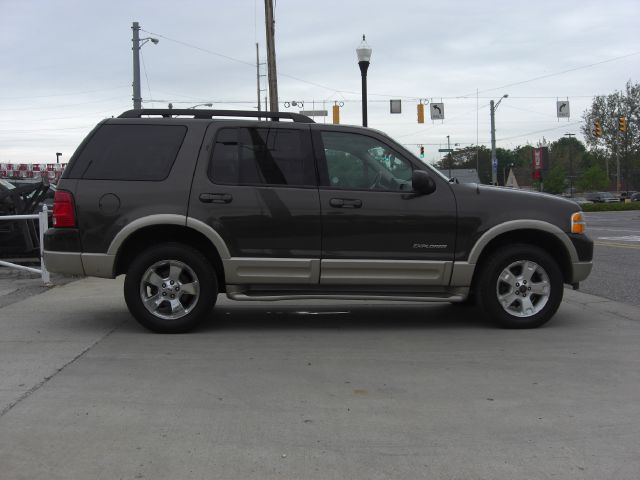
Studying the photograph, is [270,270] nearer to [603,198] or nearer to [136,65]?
[136,65]

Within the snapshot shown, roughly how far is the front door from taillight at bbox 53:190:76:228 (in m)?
2.33

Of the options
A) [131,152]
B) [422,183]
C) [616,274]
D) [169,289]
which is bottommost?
[616,274]

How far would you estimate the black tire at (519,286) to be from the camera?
6.12 metres

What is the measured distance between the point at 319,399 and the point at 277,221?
212 cm

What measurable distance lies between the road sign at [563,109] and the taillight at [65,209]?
32490 millimetres

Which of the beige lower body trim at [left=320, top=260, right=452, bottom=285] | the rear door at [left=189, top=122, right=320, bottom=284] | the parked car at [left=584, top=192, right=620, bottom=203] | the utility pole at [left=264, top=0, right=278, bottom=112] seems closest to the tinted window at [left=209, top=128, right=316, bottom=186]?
the rear door at [left=189, top=122, right=320, bottom=284]

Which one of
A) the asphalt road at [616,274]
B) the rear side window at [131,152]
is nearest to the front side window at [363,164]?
the rear side window at [131,152]

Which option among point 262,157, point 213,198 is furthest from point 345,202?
point 213,198

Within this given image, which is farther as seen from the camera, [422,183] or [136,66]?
[136,66]

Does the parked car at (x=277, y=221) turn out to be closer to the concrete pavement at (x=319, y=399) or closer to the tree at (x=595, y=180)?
the concrete pavement at (x=319, y=399)

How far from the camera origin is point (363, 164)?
611cm

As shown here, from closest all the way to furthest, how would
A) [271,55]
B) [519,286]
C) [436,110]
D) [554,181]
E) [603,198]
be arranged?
[519,286] < [271,55] < [436,110] < [603,198] < [554,181]

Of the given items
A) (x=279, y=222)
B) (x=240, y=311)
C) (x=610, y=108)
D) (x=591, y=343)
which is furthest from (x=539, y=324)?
(x=610, y=108)

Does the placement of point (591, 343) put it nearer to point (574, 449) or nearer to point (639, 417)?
point (639, 417)
